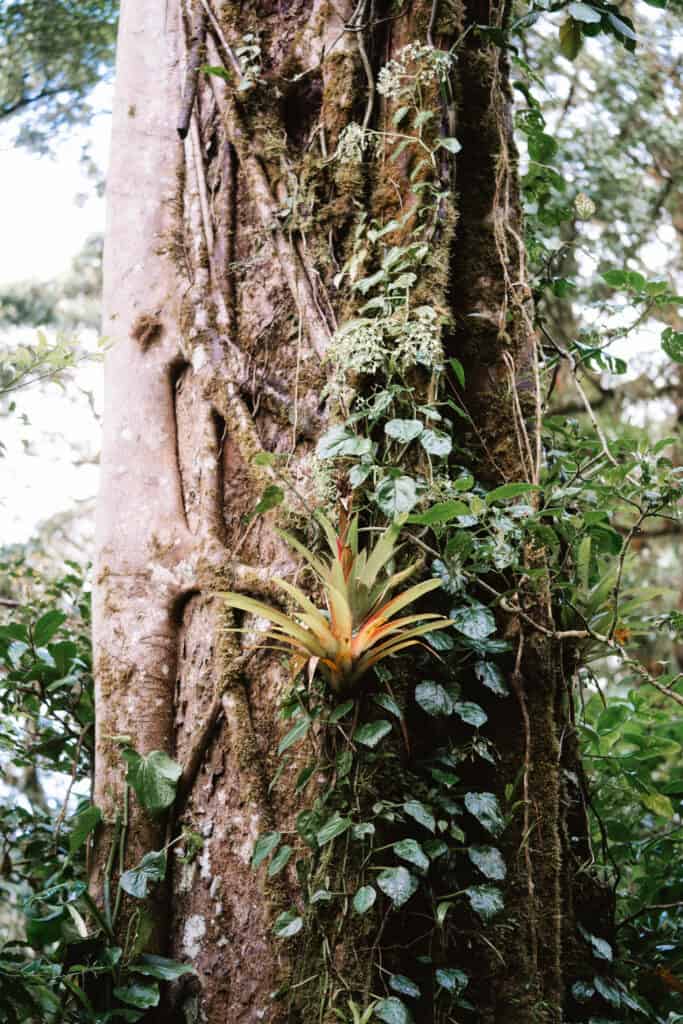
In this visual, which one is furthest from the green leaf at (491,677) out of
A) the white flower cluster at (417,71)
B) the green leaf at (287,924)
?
the white flower cluster at (417,71)

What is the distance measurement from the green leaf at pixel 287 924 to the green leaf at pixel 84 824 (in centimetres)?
49

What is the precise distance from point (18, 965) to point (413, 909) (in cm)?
81

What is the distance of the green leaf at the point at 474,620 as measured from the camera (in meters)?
1.69

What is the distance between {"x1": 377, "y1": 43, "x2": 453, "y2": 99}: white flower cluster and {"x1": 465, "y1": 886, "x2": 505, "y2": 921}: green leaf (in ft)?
5.92

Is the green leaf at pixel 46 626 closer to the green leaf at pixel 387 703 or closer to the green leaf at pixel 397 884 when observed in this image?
the green leaf at pixel 387 703

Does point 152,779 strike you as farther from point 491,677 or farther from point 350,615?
point 491,677

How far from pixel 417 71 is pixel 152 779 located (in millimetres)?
1795

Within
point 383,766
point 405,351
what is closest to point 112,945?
point 383,766

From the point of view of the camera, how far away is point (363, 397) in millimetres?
1864

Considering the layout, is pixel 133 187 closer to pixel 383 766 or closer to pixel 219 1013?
pixel 383 766

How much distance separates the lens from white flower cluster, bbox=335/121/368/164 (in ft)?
6.80

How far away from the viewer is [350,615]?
154 centimetres

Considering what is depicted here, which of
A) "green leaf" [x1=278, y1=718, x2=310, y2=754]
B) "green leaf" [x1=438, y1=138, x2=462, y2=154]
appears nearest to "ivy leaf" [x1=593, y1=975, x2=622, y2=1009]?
"green leaf" [x1=278, y1=718, x2=310, y2=754]

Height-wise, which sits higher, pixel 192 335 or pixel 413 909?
pixel 192 335
